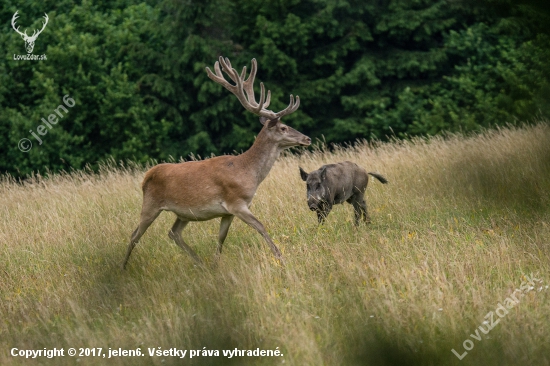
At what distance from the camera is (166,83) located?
957 inches

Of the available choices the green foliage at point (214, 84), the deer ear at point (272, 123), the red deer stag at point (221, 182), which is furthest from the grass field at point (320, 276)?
the green foliage at point (214, 84)

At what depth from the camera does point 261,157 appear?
299 inches

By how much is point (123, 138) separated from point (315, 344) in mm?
20460

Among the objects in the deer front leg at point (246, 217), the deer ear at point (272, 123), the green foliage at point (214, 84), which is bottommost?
the green foliage at point (214, 84)

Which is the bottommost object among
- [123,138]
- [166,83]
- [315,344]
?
[123,138]

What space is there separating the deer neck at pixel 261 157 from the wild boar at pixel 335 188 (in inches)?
26.9

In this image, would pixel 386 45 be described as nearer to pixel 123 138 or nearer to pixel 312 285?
pixel 123 138

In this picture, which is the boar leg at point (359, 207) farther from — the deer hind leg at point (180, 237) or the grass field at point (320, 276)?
the deer hind leg at point (180, 237)

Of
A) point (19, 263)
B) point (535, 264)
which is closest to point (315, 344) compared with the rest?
point (535, 264)

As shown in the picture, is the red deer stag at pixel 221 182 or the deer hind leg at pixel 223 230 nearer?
the red deer stag at pixel 221 182

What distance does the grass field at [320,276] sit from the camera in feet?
7.23

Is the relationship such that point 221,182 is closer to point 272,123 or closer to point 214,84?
point 272,123

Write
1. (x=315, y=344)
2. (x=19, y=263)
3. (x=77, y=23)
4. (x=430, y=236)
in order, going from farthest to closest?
1. (x=77, y=23)
2. (x=19, y=263)
3. (x=430, y=236)
4. (x=315, y=344)

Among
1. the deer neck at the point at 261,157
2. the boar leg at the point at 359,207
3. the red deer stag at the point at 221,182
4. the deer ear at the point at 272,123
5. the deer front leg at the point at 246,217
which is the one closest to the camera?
the deer front leg at the point at 246,217
